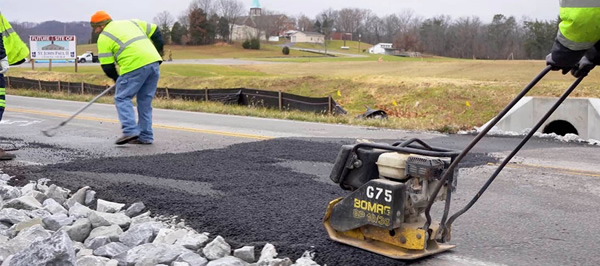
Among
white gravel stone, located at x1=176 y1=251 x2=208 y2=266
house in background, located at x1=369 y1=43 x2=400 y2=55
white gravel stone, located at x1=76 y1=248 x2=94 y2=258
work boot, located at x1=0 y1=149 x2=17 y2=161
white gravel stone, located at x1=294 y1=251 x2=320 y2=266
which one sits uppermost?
house in background, located at x1=369 y1=43 x2=400 y2=55

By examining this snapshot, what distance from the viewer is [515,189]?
228 inches

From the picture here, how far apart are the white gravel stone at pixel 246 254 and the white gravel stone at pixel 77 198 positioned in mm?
1902

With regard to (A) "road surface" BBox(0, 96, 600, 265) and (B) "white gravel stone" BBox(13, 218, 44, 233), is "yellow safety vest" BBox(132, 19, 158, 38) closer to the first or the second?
(A) "road surface" BBox(0, 96, 600, 265)

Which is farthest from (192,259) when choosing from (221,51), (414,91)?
(221,51)

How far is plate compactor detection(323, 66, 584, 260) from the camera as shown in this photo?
3.47m

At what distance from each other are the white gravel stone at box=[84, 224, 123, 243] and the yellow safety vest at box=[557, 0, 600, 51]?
2939 millimetres

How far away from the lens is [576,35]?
2803 mm

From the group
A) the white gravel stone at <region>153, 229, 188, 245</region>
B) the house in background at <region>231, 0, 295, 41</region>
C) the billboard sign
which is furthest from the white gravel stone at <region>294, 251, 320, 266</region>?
the house in background at <region>231, 0, 295, 41</region>

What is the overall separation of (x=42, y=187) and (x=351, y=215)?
3.05 meters

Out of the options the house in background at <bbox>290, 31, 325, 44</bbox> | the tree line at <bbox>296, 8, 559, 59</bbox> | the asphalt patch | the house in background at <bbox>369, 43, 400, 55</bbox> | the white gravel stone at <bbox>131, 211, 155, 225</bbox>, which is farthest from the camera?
the house in background at <bbox>290, 31, 325, 44</bbox>

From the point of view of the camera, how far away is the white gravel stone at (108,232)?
160 inches

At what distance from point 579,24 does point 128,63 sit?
21.5 ft

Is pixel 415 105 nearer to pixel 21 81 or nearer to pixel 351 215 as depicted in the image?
pixel 21 81

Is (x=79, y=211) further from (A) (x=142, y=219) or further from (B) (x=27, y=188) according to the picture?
(B) (x=27, y=188)
